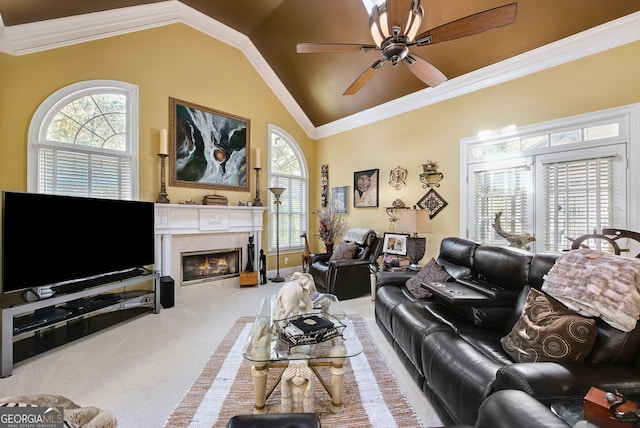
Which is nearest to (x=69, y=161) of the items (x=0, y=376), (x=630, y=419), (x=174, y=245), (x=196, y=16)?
(x=174, y=245)

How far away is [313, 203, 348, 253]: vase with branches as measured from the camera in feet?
18.2

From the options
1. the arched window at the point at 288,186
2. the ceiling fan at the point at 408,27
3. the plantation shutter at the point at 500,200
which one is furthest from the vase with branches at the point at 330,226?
the ceiling fan at the point at 408,27

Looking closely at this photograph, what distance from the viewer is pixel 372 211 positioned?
523cm

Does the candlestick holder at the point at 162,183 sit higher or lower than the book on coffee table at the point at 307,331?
higher

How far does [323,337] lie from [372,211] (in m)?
3.60

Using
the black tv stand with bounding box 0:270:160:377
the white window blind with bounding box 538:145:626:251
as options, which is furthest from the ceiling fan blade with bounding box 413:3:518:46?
the black tv stand with bounding box 0:270:160:377

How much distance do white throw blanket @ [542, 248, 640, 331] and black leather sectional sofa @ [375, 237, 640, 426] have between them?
0.30 feet

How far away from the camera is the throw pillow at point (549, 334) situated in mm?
1391

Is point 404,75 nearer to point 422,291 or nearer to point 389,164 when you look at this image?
point 389,164

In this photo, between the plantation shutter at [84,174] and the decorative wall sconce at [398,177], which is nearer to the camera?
the plantation shutter at [84,174]

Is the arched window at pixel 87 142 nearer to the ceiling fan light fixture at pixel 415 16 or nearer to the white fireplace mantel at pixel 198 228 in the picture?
the white fireplace mantel at pixel 198 228

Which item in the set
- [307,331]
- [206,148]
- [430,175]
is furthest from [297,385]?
[206,148]

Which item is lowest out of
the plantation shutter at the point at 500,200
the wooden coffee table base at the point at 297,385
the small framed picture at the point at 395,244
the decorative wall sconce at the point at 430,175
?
the wooden coffee table base at the point at 297,385

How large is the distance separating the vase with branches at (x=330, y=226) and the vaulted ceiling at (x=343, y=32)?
2014 millimetres
